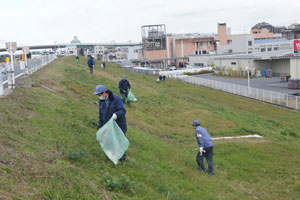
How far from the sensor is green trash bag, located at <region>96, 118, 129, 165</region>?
655 centimetres

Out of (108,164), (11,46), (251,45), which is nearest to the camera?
(108,164)

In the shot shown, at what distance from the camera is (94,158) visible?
6.68m

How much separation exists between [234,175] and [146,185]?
3.94 m

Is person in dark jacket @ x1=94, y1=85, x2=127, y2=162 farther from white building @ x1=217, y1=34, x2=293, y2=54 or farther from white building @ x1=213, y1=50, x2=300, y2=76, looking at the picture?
white building @ x1=217, y1=34, x2=293, y2=54

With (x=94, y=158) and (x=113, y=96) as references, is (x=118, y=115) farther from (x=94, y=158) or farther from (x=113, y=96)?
(x=94, y=158)

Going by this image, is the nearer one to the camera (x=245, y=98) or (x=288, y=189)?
(x=288, y=189)

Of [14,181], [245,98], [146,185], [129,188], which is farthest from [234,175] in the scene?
[245,98]

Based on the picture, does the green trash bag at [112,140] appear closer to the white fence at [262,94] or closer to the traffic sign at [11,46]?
the traffic sign at [11,46]

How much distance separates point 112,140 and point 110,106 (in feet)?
2.24

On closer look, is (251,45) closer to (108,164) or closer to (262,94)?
(262,94)

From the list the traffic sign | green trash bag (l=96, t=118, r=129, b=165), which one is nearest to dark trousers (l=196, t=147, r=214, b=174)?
green trash bag (l=96, t=118, r=129, b=165)

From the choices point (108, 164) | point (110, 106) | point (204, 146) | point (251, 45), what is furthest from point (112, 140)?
point (251, 45)

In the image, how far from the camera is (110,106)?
664 centimetres

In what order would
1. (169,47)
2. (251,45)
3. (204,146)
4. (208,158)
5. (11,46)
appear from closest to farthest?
(204,146), (208,158), (11,46), (251,45), (169,47)
